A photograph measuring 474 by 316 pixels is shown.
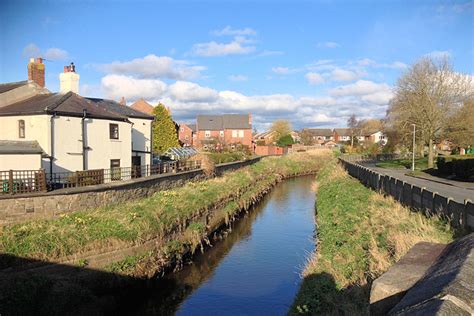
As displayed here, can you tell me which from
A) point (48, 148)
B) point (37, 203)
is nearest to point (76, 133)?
point (48, 148)

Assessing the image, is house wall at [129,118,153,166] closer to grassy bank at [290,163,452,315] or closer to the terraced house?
the terraced house

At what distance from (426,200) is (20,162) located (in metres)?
19.5

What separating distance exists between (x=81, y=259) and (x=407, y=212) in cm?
1298

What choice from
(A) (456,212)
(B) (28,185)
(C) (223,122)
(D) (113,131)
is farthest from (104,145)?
(C) (223,122)

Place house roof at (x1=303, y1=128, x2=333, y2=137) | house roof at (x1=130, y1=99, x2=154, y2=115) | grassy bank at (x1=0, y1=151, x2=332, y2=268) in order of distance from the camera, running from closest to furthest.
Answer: grassy bank at (x1=0, y1=151, x2=332, y2=268) < house roof at (x1=130, y1=99, x2=154, y2=115) < house roof at (x1=303, y1=128, x2=333, y2=137)

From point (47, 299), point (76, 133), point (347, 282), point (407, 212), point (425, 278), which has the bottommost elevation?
point (47, 299)

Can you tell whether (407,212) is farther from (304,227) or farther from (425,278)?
(425,278)

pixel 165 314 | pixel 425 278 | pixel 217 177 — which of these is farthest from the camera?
pixel 217 177

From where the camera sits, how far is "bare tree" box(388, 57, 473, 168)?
136 ft

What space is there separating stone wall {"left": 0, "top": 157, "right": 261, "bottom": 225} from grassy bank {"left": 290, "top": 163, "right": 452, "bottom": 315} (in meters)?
10.4

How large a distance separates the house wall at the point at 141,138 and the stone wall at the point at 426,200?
727 inches

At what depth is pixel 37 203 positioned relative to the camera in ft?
53.2

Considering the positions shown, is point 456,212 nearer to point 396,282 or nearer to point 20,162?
point 396,282

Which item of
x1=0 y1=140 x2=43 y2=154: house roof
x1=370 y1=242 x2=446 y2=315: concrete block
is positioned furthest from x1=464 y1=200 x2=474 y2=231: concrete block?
x1=0 y1=140 x2=43 y2=154: house roof
